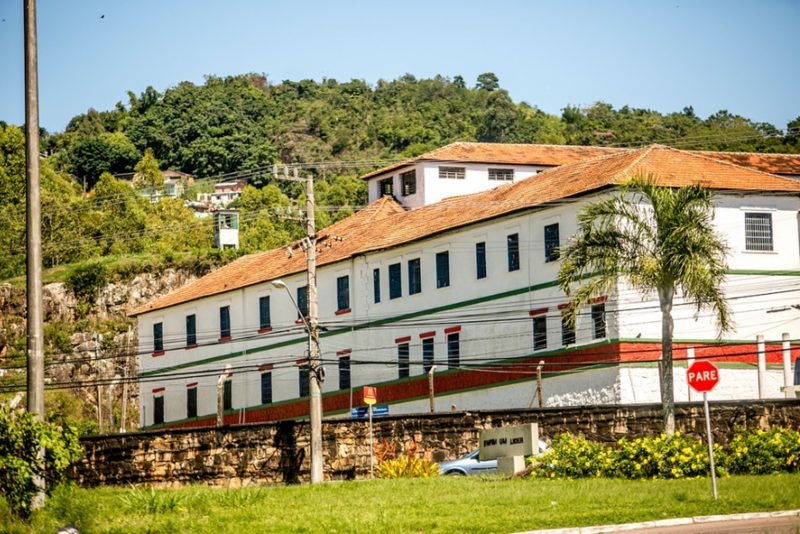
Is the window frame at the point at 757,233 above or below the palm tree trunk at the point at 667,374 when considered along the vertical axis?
Result: above

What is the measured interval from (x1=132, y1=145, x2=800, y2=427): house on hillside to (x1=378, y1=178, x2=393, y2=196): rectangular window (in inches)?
326

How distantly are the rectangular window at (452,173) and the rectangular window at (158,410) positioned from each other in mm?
18247

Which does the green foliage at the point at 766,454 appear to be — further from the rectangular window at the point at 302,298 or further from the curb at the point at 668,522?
the rectangular window at the point at 302,298

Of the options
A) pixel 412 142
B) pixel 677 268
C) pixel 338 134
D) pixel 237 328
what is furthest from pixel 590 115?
pixel 677 268

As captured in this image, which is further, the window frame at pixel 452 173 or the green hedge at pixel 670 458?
the window frame at pixel 452 173

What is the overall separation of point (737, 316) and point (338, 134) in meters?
123

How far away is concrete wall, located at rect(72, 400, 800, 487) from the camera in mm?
42281

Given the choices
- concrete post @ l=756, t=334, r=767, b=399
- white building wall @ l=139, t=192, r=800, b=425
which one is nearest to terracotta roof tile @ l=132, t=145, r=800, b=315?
white building wall @ l=139, t=192, r=800, b=425

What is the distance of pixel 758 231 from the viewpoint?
57.3m

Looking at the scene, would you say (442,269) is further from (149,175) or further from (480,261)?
(149,175)

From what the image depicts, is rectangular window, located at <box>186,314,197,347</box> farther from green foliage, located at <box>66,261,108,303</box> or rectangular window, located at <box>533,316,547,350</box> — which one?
green foliage, located at <box>66,261,108,303</box>

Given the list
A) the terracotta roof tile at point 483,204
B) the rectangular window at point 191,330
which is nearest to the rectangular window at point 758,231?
the terracotta roof tile at point 483,204

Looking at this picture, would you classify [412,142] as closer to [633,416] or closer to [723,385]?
[723,385]

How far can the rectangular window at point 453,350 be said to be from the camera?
60.3 metres
